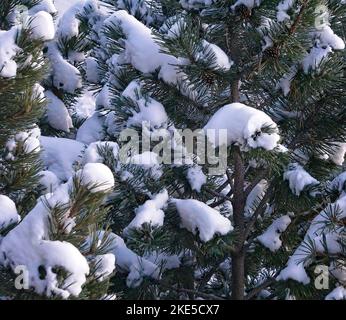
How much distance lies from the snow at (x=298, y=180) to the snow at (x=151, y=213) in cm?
94

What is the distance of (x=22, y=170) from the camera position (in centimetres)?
346

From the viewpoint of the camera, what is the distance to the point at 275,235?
461cm

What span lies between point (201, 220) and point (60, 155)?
1.63 metres

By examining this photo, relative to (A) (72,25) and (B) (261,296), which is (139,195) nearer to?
(B) (261,296)

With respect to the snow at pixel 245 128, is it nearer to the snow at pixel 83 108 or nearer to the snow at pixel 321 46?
the snow at pixel 321 46

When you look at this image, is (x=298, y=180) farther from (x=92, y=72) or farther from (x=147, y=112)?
(x=92, y=72)

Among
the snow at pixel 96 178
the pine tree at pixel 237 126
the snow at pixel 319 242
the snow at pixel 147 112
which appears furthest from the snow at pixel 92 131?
the snow at pixel 96 178

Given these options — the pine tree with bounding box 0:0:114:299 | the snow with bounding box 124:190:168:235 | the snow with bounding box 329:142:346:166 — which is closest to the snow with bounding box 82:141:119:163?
the snow with bounding box 124:190:168:235

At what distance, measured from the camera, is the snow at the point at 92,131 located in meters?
6.18

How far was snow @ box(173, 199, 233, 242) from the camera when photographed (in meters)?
4.08

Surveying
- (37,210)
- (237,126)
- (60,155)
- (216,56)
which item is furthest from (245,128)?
(60,155)

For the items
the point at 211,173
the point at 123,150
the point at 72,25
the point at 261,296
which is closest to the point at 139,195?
the point at 123,150

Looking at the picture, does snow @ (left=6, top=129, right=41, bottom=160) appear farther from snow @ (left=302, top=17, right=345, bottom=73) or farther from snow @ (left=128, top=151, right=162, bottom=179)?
snow @ (left=302, top=17, right=345, bottom=73)

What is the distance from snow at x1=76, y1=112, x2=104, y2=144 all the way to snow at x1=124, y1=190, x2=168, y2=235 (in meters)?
1.94
